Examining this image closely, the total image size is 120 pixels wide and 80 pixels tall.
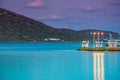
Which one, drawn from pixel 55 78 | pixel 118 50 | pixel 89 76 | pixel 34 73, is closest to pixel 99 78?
pixel 89 76

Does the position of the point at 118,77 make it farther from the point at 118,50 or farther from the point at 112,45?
the point at 112,45

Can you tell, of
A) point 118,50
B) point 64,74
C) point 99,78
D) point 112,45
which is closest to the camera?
point 99,78

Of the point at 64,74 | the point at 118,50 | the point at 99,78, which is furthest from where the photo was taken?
the point at 118,50

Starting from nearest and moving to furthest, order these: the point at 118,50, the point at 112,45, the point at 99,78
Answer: the point at 99,78
the point at 118,50
the point at 112,45

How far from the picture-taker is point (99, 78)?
35.7 meters

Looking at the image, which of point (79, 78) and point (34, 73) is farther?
point (34, 73)

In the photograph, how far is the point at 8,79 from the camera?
118 feet

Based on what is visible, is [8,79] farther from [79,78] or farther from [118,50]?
[118,50]

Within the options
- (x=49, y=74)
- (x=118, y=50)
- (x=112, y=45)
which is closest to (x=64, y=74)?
(x=49, y=74)

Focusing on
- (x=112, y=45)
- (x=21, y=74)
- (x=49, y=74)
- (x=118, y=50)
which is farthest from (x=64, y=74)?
(x=112, y=45)

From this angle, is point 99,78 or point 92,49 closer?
point 99,78

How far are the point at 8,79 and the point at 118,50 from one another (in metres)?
50.2

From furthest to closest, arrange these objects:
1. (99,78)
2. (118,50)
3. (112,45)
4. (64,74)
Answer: (112,45), (118,50), (64,74), (99,78)

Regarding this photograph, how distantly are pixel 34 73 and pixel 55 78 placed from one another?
5.05 metres
